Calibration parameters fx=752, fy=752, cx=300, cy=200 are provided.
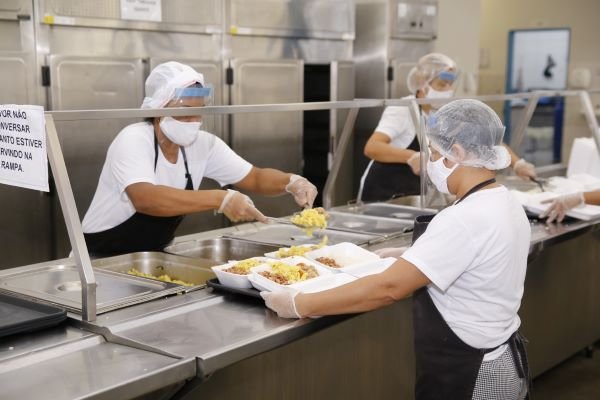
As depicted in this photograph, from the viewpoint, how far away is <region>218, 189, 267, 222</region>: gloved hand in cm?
268

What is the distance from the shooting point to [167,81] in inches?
109

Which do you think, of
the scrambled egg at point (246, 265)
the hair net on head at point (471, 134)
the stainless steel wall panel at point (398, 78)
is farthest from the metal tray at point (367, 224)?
the stainless steel wall panel at point (398, 78)

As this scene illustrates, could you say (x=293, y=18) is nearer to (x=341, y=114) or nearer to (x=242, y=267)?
(x=341, y=114)

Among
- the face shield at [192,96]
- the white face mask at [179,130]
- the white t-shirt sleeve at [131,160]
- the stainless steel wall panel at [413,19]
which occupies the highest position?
the stainless steel wall panel at [413,19]

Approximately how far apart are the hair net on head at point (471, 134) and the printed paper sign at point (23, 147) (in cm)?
102

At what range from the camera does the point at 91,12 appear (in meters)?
4.11

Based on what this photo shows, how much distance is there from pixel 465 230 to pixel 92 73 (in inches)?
112

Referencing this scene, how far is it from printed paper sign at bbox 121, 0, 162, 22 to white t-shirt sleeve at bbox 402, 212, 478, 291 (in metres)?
2.95

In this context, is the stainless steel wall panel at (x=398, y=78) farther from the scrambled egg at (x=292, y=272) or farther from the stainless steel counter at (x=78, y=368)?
the stainless steel counter at (x=78, y=368)

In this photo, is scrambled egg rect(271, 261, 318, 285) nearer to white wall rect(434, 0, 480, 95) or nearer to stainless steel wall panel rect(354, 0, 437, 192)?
stainless steel wall panel rect(354, 0, 437, 192)

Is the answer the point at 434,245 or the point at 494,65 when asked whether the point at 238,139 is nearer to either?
the point at 434,245

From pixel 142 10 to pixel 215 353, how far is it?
305 cm

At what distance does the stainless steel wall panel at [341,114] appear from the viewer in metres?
5.55

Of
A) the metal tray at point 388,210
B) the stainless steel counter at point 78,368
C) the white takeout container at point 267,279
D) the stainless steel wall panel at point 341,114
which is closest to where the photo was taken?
the stainless steel counter at point 78,368
